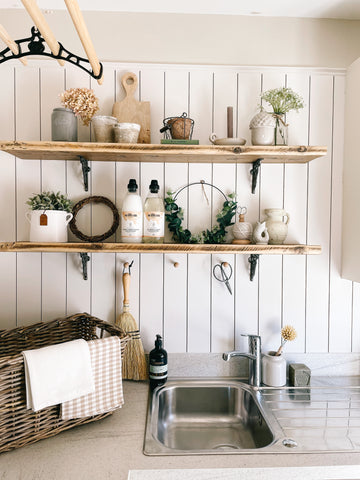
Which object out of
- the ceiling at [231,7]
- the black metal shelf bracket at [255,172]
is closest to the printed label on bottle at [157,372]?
the black metal shelf bracket at [255,172]

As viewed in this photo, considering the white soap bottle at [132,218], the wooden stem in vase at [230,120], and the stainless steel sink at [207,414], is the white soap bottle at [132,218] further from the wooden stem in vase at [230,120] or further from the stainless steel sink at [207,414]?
the stainless steel sink at [207,414]

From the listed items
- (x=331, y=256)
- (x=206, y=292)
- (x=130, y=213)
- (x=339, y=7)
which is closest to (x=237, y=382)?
(x=206, y=292)

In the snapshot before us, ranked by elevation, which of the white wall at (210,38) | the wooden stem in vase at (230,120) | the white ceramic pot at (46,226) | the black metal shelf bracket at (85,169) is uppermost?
the white wall at (210,38)

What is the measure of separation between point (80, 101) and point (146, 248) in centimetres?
65

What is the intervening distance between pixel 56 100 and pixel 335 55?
1.28 metres

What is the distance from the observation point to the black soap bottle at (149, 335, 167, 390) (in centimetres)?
152

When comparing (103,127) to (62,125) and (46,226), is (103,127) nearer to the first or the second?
(62,125)

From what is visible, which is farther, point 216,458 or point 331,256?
point 331,256

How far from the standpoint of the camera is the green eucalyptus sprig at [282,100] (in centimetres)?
149

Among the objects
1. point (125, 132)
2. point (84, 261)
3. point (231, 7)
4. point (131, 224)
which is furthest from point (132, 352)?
point (231, 7)

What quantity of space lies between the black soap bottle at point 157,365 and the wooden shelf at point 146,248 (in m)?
0.39

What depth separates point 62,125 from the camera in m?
1.46

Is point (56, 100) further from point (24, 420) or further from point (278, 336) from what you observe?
point (278, 336)

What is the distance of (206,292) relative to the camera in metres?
1.66
